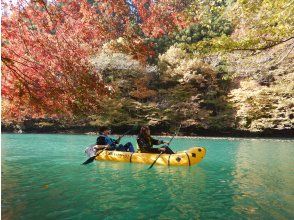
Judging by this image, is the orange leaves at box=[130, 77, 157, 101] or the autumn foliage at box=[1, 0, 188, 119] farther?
the orange leaves at box=[130, 77, 157, 101]

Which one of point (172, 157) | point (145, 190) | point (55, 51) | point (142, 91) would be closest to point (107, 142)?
point (172, 157)

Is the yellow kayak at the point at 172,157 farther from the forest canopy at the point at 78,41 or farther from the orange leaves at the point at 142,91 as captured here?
the orange leaves at the point at 142,91

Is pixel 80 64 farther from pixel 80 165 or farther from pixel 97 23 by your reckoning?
pixel 80 165

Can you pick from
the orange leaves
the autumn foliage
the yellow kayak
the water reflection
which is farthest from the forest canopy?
the orange leaves

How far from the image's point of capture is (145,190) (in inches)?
284

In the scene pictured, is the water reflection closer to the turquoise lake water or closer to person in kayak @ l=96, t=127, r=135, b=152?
the turquoise lake water

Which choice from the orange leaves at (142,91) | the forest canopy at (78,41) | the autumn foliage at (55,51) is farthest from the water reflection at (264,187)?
the orange leaves at (142,91)

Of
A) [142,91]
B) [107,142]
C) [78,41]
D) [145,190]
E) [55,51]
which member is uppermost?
[142,91]

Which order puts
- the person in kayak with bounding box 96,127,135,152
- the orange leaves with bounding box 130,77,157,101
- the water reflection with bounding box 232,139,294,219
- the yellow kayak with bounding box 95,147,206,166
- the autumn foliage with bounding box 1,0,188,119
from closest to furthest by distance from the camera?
1. the water reflection with bounding box 232,139,294,219
2. the autumn foliage with bounding box 1,0,188,119
3. the yellow kayak with bounding box 95,147,206,166
4. the person in kayak with bounding box 96,127,135,152
5. the orange leaves with bounding box 130,77,157,101

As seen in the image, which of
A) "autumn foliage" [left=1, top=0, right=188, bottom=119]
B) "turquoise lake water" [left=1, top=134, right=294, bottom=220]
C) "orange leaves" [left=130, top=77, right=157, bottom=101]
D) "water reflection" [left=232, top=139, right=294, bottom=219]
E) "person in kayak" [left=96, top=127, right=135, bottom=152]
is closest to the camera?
"turquoise lake water" [left=1, top=134, right=294, bottom=220]

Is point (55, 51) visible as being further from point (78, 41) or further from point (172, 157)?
point (172, 157)

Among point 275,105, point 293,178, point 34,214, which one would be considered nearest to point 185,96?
point 275,105

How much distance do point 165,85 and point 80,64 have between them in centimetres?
2295

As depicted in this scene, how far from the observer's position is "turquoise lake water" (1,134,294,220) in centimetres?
554
